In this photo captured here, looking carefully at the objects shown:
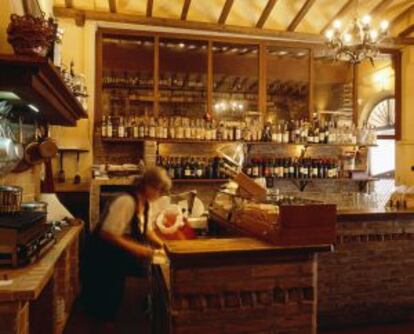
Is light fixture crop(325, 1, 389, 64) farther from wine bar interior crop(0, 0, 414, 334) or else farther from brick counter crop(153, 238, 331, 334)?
brick counter crop(153, 238, 331, 334)

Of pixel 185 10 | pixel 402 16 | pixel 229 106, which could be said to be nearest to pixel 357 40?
pixel 185 10

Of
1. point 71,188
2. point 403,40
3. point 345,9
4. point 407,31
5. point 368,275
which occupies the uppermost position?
point 345,9

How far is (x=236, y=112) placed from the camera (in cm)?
939

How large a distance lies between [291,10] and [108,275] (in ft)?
19.3

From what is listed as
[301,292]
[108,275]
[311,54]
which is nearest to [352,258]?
[301,292]

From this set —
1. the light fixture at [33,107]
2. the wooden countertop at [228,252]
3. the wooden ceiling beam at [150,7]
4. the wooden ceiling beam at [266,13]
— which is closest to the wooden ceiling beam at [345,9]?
the wooden ceiling beam at [266,13]

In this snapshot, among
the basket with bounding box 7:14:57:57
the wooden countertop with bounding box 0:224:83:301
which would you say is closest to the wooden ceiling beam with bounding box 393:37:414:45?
the basket with bounding box 7:14:57:57

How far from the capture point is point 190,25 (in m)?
6.72

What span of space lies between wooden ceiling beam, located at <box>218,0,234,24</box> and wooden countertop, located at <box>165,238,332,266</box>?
485 cm

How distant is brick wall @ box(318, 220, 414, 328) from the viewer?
3750 mm

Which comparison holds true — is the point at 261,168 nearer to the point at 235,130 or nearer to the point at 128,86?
the point at 235,130

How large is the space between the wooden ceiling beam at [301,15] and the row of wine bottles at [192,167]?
254 centimetres

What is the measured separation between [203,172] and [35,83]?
425 cm

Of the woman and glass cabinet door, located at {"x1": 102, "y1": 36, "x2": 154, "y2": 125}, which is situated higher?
glass cabinet door, located at {"x1": 102, "y1": 36, "x2": 154, "y2": 125}
